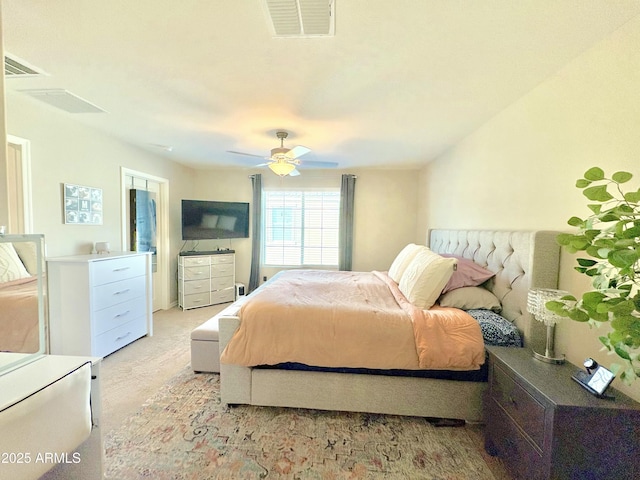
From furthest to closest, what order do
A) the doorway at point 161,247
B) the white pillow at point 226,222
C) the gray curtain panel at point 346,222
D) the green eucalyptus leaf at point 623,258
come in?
the gray curtain panel at point 346,222
the white pillow at point 226,222
the doorway at point 161,247
the green eucalyptus leaf at point 623,258

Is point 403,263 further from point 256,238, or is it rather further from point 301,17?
point 256,238

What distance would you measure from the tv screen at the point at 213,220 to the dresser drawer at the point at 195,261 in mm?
359

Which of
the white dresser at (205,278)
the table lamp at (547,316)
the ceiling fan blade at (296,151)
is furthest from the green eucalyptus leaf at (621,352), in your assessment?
the white dresser at (205,278)

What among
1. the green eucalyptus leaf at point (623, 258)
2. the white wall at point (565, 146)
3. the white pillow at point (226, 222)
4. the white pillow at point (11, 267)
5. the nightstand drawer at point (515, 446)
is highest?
the white wall at point (565, 146)

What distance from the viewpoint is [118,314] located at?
2740 millimetres

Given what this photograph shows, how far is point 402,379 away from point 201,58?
8.17ft

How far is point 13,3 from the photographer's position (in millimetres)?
1226

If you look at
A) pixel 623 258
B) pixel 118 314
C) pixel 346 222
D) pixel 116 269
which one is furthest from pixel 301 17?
pixel 346 222

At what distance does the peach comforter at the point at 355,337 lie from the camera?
1.62 meters

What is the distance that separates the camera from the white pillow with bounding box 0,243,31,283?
4.31 feet

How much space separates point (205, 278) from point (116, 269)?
161 centimetres

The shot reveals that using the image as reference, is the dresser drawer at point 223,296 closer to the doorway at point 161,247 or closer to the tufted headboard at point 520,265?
the doorway at point 161,247

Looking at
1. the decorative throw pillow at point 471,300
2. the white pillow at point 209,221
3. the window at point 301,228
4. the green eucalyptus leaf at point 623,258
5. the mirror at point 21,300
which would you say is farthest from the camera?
the window at point 301,228

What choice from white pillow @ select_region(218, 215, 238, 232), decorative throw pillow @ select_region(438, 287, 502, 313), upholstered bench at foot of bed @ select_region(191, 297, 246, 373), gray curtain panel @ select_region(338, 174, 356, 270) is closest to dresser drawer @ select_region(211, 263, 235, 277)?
white pillow @ select_region(218, 215, 238, 232)
